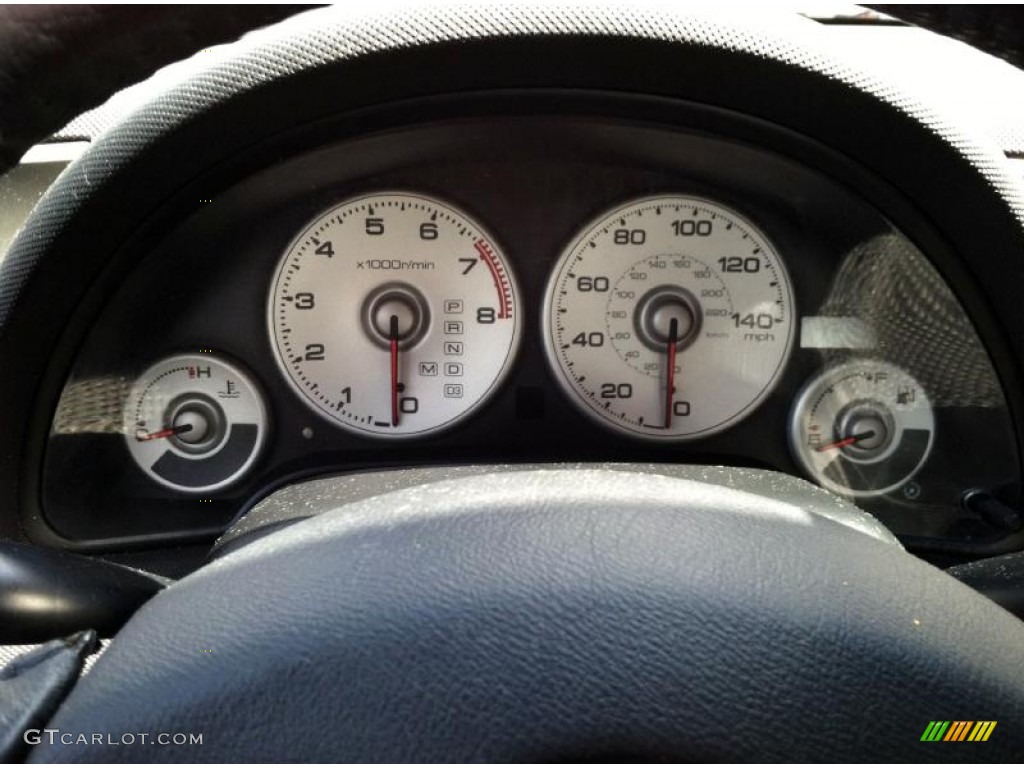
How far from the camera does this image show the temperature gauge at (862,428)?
6.37ft

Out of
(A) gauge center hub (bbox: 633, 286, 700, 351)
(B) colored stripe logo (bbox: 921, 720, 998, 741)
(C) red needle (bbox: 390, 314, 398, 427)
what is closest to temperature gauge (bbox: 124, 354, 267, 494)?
(C) red needle (bbox: 390, 314, 398, 427)

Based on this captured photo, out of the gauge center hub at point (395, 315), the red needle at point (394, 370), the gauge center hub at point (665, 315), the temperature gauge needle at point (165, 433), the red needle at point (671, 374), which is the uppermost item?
the gauge center hub at point (665, 315)

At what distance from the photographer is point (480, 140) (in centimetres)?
183

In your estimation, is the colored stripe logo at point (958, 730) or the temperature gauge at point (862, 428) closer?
the colored stripe logo at point (958, 730)

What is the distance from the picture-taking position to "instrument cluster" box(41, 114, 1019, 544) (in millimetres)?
1880

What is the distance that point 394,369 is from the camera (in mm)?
2002

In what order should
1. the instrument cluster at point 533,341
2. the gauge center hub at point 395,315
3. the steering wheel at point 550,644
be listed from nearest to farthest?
the steering wheel at point 550,644 → the instrument cluster at point 533,341 → the gauge center hub at point 395,315

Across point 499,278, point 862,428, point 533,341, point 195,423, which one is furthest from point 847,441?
point 195,423

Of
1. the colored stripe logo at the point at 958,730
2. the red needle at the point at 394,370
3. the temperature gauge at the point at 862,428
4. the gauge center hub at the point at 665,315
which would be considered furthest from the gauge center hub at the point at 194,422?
the colored stripe logo at the point at 958,730

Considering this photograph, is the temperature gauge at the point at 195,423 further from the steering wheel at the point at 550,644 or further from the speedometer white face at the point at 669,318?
the steering wheel at the point at 550,644

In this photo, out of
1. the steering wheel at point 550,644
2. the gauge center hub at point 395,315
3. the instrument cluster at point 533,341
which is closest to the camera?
the steering wheel at point 550,644

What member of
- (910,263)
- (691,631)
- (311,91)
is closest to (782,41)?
(910,263)

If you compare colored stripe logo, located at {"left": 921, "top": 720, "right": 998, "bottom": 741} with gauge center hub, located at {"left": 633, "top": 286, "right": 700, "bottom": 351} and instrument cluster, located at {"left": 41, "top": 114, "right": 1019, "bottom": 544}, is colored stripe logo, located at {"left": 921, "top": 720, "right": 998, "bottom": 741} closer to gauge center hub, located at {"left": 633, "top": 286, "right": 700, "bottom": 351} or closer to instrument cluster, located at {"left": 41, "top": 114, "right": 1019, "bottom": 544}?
instrument cluster, located at {"left": 41, "top": 114, "right": 1019, "bottom": 544}

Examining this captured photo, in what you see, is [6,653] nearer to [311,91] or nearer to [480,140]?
[311,91]
